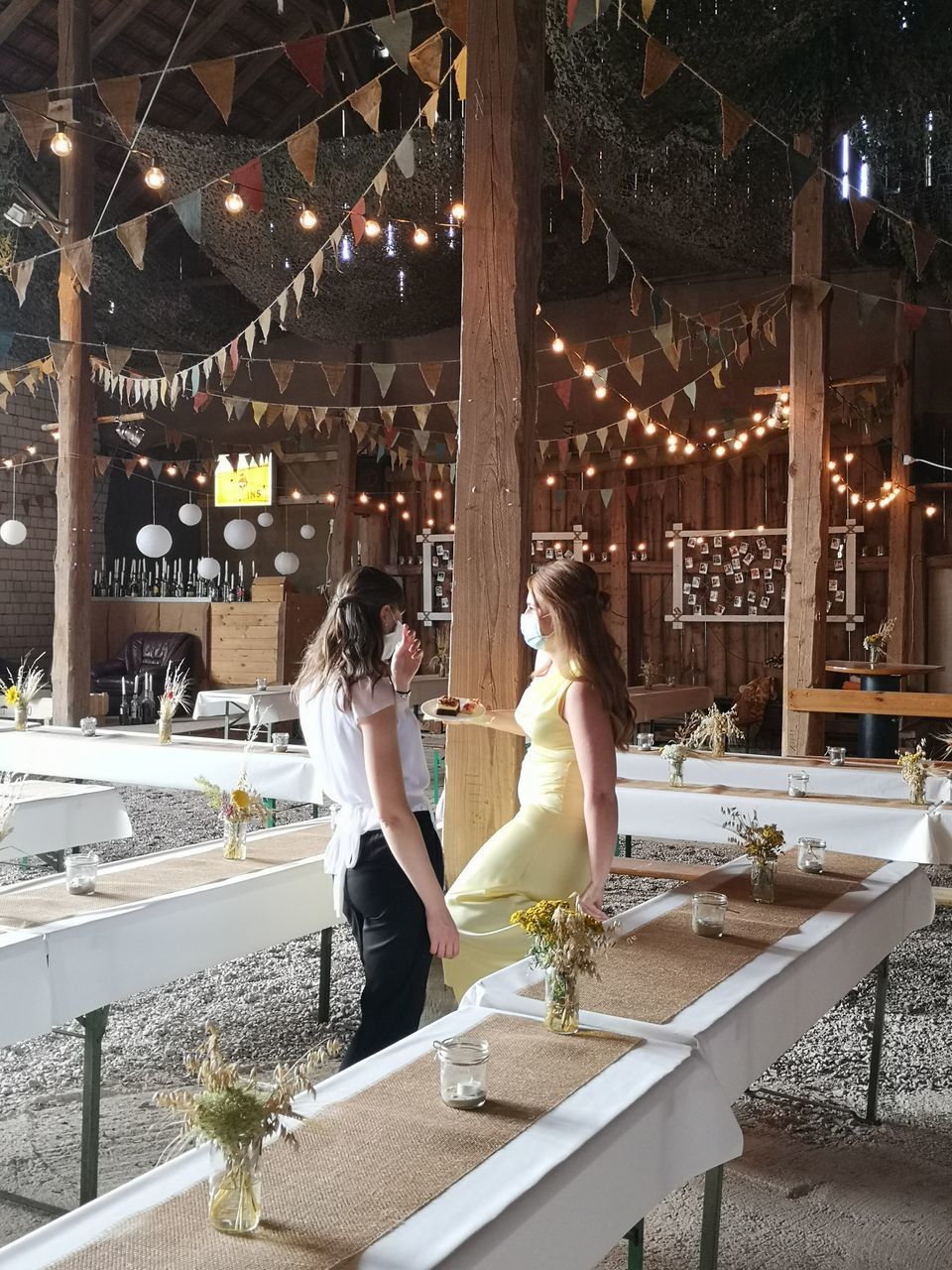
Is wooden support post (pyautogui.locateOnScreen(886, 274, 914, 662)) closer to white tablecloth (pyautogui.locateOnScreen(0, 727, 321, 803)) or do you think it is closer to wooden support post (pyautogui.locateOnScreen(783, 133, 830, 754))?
wooden support post (pyautogui.locateOnScreen(783, 133, 830, 754))

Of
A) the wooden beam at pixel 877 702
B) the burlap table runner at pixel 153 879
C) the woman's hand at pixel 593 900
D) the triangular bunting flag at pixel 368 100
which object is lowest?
the burlap table runner at pixel 153 879

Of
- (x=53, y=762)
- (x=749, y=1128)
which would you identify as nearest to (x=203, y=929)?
(x=749, y=1128)

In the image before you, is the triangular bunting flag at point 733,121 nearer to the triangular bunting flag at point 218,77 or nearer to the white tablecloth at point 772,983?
the triangular bunting flag at point 218,77

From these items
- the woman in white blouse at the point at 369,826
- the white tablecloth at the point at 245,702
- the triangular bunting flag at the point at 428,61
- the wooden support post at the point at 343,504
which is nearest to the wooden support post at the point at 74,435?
the white tablecloth at the point at 245,702

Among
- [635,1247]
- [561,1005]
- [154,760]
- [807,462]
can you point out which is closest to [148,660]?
[154,760]

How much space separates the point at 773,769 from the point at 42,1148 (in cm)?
387

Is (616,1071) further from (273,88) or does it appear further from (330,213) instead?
(273,88)

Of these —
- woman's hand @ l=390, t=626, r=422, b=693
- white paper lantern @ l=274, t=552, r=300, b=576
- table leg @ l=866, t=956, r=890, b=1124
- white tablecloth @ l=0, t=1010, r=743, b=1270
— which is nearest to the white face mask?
woman's hand @ l=390, t=626, r=422, b=693

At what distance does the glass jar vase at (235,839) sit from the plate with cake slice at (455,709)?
2.42 ft

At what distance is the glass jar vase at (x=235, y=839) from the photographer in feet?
12.1

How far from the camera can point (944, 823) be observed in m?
4.70

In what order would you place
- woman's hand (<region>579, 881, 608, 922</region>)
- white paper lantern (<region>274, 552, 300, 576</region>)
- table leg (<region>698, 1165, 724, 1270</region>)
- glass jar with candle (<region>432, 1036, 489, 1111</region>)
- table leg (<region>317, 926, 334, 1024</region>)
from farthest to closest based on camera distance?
white paper lantern (<region>274, 552, 300, 576</region>) → table leg (<region>317, 926, 334, 1024</region>) → woman's hand (<region>579, 881, 608, 922</region>) → table leg (<region>698, 1165, 724, 1270</region>) → glass jar with candle (<region>432, 1036, 489, 1111</region>)

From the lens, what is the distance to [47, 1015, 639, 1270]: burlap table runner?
1.38 metres

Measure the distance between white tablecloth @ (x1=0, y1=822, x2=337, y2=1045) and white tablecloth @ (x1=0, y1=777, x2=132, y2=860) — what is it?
1542 mm
